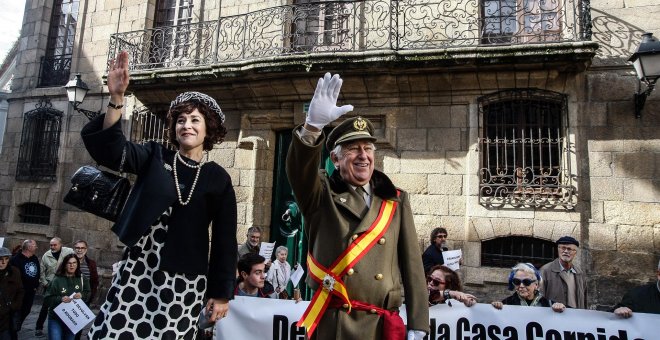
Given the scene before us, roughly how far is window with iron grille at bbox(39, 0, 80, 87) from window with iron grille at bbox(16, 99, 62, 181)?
85 cm

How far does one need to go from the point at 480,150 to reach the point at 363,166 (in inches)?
227

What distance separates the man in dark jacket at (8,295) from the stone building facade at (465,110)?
3.77m

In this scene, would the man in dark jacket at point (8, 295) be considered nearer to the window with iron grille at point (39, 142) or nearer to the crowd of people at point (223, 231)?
the crowd of people at point (223, 231)

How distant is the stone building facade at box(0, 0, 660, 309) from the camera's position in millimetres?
6957

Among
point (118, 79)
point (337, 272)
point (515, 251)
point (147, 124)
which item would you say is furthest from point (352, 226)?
point (147, 124)

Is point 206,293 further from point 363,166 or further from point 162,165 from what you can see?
point 363,166

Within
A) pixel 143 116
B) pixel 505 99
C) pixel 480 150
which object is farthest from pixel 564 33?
pixel 143 116

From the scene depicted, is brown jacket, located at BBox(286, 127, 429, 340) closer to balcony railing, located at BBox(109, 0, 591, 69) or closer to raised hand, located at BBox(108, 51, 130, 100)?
raised hand, located at BBox(108, 51, 130, 100)

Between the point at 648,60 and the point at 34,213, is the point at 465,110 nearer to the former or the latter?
the point at 648,60

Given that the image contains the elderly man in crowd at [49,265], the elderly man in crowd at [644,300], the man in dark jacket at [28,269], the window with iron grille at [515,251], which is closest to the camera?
the elderly man in crowd at [644,300]

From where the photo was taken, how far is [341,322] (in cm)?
225

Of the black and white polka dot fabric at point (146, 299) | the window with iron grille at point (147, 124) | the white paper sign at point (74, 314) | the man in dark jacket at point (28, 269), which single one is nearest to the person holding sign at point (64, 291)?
the white paper sign at point (74, 314)

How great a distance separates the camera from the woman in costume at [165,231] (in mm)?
2148

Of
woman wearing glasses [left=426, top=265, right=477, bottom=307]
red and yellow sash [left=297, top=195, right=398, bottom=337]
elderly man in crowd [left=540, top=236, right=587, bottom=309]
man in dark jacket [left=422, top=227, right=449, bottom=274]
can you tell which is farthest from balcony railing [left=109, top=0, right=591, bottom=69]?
red and yellow sash [left=297, top=195, right=398, bottom=337]
